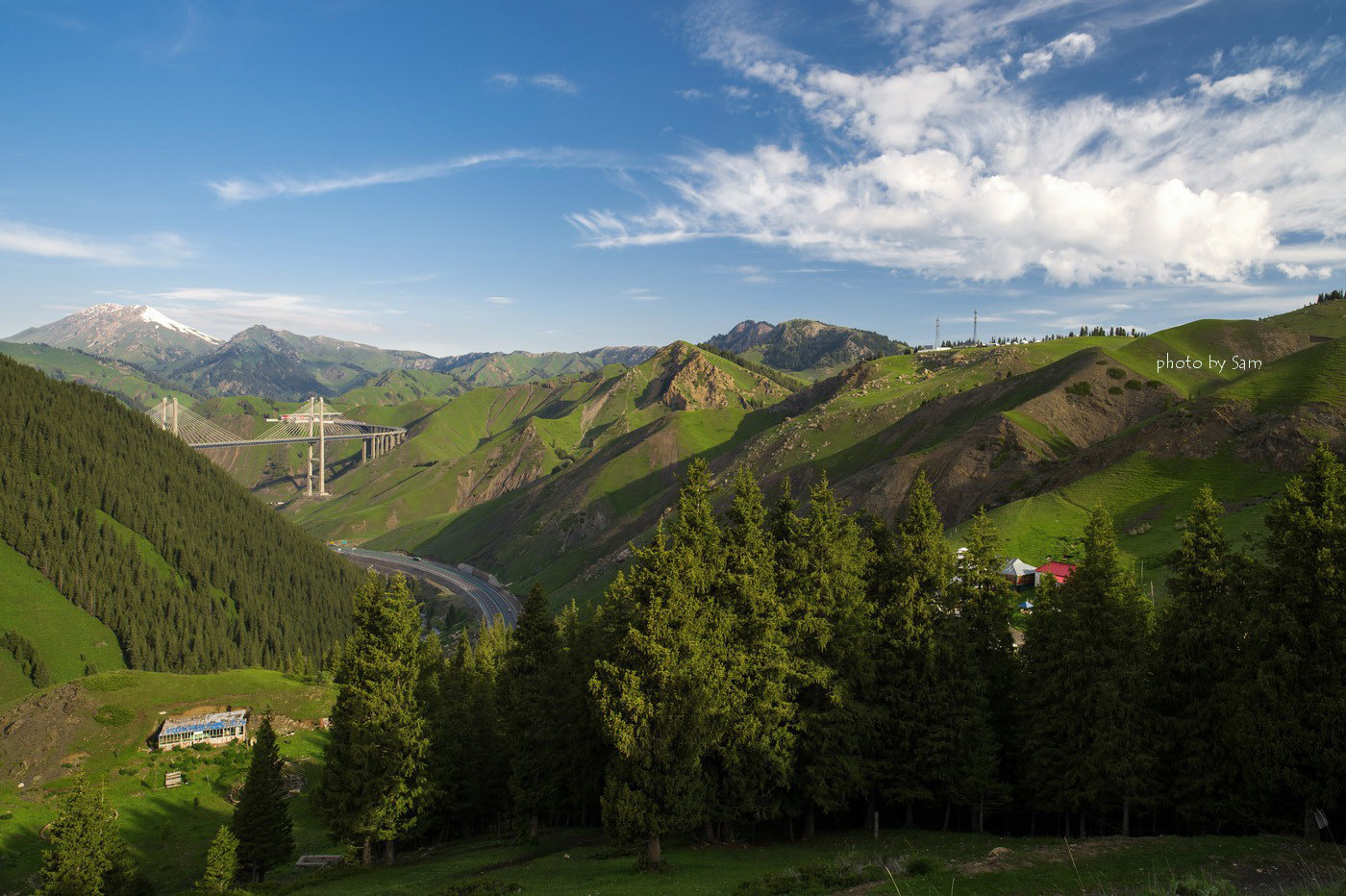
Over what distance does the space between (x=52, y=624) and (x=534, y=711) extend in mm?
134454

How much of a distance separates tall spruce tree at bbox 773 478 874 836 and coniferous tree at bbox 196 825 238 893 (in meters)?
33.9

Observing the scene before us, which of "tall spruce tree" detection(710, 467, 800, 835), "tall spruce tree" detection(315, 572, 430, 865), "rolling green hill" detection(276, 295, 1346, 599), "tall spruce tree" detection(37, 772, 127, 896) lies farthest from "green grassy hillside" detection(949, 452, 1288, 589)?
"tall spruce tree" detection(37, 772, 127, 896)

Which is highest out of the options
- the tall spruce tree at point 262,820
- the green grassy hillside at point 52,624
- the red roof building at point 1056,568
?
the red roof building at point 1056,568

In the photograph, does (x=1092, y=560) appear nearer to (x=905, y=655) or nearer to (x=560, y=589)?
(x=905, y=655)

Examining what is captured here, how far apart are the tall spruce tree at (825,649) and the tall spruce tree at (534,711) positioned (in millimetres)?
16256

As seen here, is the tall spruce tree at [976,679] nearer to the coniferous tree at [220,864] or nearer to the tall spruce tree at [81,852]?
the coniferous tree at [220,864]

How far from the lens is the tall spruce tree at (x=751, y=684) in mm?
32000

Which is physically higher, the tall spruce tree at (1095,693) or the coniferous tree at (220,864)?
the tall spruce tree at (1095,693)

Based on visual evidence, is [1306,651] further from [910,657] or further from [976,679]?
[910,657]

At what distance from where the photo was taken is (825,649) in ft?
116

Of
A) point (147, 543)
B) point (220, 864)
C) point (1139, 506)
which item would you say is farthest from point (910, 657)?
point (147, 543)

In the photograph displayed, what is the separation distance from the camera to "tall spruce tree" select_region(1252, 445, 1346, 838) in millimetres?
24953

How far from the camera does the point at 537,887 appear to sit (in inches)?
1103

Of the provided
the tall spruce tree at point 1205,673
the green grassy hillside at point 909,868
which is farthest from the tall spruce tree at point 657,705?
the tall spruce tree at point 1205,673
